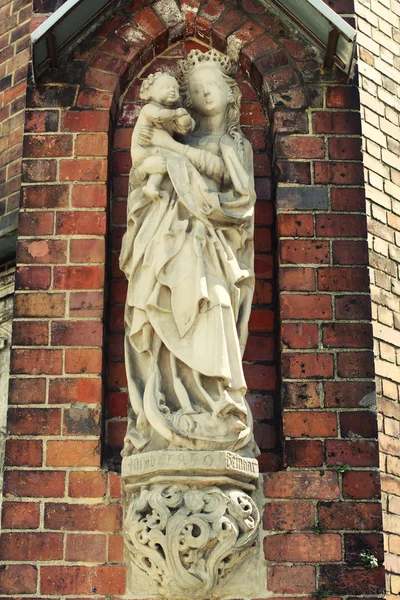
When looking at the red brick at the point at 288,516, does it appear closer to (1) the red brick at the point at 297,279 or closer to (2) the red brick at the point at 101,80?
(1) the red brick at the point at 297,279

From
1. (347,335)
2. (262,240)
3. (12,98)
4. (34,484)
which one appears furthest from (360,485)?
(12,98)

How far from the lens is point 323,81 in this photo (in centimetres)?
571

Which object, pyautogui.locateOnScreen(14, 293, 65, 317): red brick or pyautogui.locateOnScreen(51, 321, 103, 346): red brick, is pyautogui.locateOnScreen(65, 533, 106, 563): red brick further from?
pyautogui.locateOnScreen(14, 293, 65, 317): red brick

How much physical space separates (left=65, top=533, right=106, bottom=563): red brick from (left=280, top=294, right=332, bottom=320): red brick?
1226mm

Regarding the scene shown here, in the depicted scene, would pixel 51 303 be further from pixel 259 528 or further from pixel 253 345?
pixel 259 528

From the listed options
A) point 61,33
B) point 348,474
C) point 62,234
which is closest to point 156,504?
point 348,474

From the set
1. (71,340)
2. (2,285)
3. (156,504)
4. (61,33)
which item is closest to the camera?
(156,504)

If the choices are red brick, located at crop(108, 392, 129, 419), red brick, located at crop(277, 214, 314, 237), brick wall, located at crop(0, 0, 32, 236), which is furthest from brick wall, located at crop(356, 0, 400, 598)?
brick wall, located at crop(0, 0, 32, 236)

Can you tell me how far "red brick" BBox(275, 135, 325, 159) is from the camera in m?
5.56

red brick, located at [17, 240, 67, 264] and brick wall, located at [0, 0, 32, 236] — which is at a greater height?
brick wall, located at [0, 0, 32, 236]

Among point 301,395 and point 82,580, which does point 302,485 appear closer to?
point 301,395

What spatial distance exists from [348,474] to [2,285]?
2.26 meters

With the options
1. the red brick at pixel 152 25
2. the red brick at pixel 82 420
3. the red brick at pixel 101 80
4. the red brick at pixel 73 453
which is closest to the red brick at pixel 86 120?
the red brick at pixel 101 80

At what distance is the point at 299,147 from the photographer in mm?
Result: 5578
